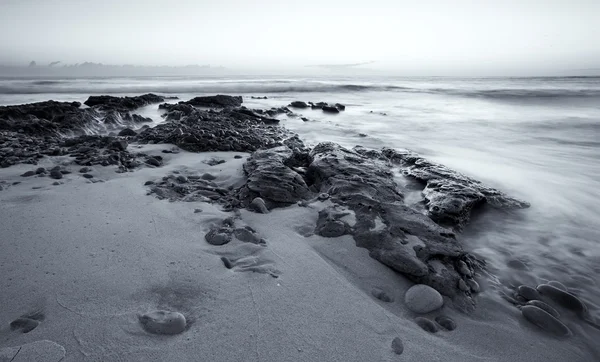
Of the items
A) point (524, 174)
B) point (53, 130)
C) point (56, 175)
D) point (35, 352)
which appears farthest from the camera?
point (53, 130)

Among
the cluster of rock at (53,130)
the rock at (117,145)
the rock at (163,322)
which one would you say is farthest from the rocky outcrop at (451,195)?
the rock at (117,145)

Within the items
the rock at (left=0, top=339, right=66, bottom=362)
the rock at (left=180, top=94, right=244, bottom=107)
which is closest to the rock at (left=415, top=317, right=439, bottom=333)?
the rock at (left=0, top=339, right=66, bottom=362)

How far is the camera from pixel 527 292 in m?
2.08

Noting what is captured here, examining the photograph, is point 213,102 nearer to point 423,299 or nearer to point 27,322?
point 27,322

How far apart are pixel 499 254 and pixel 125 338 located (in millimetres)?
2748

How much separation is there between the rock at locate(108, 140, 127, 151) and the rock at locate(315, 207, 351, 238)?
3465 mm

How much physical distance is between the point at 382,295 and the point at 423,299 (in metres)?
0.24

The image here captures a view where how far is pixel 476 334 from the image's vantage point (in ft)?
5.62

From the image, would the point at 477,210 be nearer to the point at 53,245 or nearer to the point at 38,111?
the point at 53,245

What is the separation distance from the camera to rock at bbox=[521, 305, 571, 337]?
1757mm

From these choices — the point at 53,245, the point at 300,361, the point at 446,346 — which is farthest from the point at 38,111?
the point at 446,346

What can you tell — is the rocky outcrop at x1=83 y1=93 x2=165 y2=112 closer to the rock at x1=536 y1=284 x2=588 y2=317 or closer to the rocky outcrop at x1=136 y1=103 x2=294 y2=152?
the rocky outcrop at x1=136 y1=103 x2=294 y2=152

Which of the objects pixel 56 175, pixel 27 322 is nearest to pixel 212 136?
pixel 56 175

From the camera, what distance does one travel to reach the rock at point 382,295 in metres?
1.89
